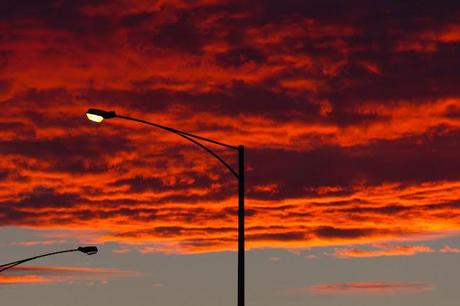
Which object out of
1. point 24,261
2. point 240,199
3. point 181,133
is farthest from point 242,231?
point 24,261

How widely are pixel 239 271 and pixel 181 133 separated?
3371 mm

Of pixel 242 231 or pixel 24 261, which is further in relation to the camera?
pixel 24 261

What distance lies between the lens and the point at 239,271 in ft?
73.4

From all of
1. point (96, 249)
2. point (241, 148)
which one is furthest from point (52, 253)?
point (241, 148)

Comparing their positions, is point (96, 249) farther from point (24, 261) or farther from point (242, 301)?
point (242, 301)

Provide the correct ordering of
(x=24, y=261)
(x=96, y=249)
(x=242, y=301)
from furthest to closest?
(x=96, y=249)
(x=24, y=261)
(x=242, y=301)

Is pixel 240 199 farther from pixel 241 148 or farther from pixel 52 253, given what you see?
pixel 52 253

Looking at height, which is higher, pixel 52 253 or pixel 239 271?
pixel 52 253

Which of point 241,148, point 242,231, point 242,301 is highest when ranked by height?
point 241,148

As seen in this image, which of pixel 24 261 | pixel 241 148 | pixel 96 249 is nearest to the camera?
pixel 241 148

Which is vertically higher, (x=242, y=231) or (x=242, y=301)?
(x=242, y=231)

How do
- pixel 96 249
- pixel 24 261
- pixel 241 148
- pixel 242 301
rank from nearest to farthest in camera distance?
1. pixel 242 301
2. pixel 241 148
3. pixel 24 261
4. pixel 96 249

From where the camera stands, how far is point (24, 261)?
117 feet

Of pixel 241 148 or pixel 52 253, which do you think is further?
pixel 52 253
